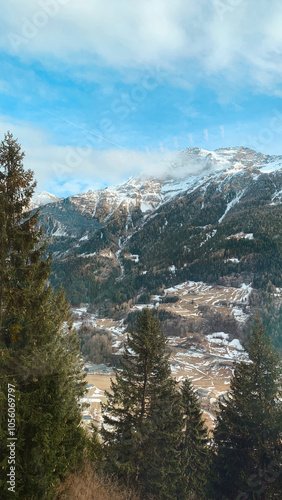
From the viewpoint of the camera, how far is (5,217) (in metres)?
10.1

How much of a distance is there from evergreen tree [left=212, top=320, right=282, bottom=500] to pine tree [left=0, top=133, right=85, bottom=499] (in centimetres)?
1563

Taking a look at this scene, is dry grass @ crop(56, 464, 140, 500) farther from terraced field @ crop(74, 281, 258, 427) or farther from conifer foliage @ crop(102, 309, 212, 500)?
terraced field @ crop(74, 281, 258, 427)

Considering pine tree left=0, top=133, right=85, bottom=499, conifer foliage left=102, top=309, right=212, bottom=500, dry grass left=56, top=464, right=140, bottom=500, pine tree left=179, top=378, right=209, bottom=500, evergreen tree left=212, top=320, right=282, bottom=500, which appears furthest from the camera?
pine tree left=179, top=378, right=209, bottom=500

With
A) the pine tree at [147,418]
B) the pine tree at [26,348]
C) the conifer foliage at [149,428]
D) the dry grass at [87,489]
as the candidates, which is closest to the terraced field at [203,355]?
the conifer foliage at [149,428]

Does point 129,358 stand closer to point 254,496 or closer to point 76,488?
point 76,488

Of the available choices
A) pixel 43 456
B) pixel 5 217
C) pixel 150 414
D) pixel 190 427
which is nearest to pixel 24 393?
pixel 43 456

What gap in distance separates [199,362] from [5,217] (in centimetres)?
13551

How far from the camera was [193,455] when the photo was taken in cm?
2231

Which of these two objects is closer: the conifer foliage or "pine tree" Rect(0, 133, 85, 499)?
"pine tree" Rect(0, 133, 85, 499)

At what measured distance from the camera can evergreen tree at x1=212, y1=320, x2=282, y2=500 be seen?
19828 millimetres

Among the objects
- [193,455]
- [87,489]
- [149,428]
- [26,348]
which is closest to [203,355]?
[193,455]

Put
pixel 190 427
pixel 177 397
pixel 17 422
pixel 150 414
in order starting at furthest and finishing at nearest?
pixel 190 427, pixel 177 397, pixel 150 414, pixel 17 422

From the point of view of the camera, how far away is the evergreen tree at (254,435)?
19.8 m

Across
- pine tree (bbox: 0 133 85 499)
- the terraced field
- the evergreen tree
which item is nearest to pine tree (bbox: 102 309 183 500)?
the evergreen tree
